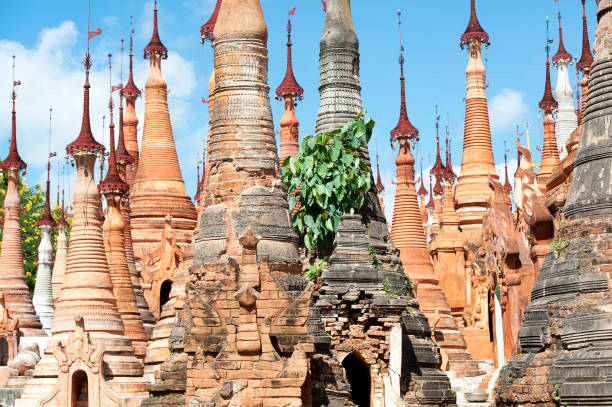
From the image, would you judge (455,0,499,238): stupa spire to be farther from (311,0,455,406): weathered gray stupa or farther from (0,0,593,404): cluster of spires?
(311,0,455,406): weathered gray stupa

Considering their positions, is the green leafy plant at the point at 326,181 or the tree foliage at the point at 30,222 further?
the tree foliage at the point at 30,222

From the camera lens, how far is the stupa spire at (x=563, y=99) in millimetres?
38812

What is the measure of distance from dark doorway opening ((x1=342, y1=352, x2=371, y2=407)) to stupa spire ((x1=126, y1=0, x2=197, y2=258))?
49.5ft

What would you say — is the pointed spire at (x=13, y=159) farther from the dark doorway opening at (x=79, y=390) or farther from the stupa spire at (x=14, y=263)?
the dark doorway opening at (x=79, y=390)

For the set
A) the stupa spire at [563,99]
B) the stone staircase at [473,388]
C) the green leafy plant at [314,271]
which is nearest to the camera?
the green leafy plant at [314,271]

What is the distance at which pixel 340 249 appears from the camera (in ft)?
69.0

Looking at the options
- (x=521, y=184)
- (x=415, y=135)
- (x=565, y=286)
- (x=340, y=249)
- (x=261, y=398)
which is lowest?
(x=261, y=398)

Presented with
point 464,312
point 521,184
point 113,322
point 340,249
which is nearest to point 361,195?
point 340,249

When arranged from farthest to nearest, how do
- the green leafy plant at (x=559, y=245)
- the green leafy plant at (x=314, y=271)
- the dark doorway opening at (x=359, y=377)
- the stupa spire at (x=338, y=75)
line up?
the stupa spire at (x=338, y=75) → the green leafy plant at (x=314, y=271) → the dark doorway opening at (x=359, y=377) → the green leafy plant at (x=559, y=245)

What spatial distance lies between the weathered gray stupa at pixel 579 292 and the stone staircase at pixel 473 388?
938 cm

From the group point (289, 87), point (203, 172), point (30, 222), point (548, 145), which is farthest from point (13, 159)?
point (548, 145)

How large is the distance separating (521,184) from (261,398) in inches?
421

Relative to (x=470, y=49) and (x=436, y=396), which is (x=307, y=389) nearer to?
(x=436, y=396)

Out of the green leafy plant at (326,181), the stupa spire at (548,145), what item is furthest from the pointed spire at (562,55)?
the green leafy plant at (326,181)
